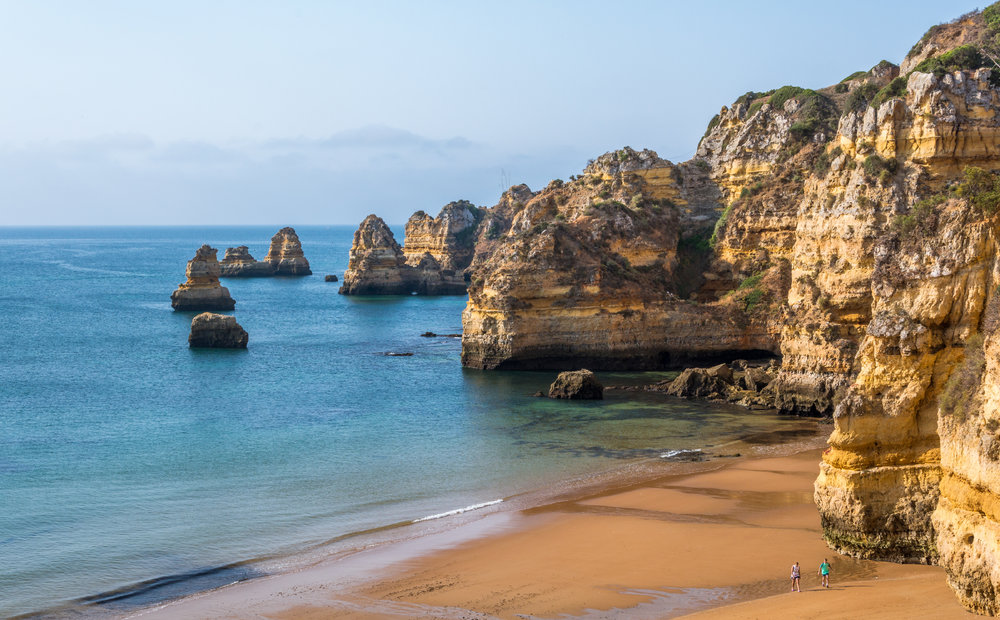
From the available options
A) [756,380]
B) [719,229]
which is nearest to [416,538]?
[756,380]

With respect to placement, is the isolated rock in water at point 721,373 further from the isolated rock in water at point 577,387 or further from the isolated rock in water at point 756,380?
the isolated rock in water at point 577,387

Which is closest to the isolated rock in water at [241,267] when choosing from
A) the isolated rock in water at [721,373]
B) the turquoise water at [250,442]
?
the turquoise water at [250,442]

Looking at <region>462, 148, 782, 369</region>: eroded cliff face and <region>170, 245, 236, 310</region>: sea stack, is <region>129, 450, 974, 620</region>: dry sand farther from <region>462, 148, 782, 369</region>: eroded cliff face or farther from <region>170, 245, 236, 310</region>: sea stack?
<region>170, 245, 236, 310</region>: sea stack

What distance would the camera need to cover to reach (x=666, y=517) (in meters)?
27.2

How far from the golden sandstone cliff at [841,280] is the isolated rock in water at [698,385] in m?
3.56

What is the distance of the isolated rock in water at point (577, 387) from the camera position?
46531 mm

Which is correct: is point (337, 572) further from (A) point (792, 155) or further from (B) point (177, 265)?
(B) point (177, 265)

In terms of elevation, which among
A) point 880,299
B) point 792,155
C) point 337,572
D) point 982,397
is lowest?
point 337,572

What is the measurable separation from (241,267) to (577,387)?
96.7 m

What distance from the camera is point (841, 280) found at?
40.2 metres

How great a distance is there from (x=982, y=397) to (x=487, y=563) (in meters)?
12.6

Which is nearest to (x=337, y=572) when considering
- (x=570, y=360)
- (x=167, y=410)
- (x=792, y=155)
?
(x=167, y=410)

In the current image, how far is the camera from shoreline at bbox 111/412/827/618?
21734 mm

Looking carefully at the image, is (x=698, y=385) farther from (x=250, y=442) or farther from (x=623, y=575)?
(x=623, y=575)
